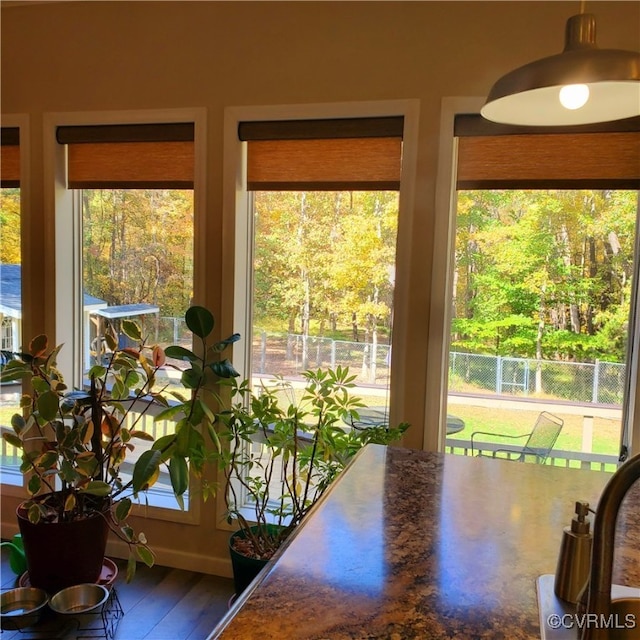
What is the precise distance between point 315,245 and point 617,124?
141cm

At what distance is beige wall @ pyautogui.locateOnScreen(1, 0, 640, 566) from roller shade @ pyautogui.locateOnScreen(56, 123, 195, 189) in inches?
4.7

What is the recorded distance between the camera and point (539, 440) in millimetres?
2602

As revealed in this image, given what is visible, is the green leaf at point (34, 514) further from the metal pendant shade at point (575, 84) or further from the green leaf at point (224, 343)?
the metal pendant shade at point (575, 84)

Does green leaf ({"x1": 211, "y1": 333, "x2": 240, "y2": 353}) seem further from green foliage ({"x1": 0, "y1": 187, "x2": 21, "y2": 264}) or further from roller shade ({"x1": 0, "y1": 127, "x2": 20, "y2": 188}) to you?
roller shade ({"x1": 0, "y1": 127, "x2": 20, "y2": 188})

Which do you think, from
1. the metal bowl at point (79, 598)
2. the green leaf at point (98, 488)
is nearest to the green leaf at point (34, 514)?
the green leaf at point (98, 488)

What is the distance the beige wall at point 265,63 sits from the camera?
2389 mm

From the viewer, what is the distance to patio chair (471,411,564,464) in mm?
2576

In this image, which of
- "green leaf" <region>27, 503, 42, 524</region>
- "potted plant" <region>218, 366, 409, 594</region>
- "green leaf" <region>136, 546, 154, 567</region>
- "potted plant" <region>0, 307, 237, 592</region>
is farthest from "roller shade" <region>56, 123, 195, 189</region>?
"green leaf" <region>136, 546, 154, 567</region>

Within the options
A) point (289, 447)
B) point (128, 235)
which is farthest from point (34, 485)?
point (128, 235)

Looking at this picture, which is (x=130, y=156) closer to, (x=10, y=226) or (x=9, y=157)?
(x=9, y=157)

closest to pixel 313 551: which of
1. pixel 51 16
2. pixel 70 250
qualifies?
pixel 70 250

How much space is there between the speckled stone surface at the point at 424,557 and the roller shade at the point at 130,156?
6.37 ft

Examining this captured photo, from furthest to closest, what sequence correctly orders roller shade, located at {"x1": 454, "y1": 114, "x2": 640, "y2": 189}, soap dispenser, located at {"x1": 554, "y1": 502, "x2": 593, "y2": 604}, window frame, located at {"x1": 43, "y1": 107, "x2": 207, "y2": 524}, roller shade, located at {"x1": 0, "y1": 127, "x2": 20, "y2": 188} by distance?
roller shade, located at {"x1": 0, "y1": 127, "x2": 20, "y2": 188}, window frame, located at {"x1": 43, "y1": 107, "x2": 207, "y2": 524}, roller shade, located at {"x1": 454, "y1": 114, "x2": 640, "y2": 189}, soap dispenser, located at {"x1": 554, "y1": 502, "x2": 593, "y2": 604}

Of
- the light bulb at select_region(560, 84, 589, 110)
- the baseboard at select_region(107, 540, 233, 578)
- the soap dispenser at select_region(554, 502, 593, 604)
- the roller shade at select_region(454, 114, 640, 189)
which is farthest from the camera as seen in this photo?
the baseboard at select_region(107, 540, 233, 578)
